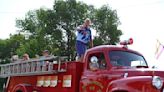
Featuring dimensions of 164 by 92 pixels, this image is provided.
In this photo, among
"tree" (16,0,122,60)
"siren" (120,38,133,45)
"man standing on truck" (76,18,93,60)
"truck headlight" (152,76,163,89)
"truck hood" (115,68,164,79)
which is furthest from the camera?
"tree" (16,0,122,60)

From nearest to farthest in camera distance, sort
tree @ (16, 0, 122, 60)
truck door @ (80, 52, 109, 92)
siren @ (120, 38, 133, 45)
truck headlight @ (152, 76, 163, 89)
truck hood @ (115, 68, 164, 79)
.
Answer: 1. truck headlight @ (152, 76, 163, 89)
2. truck hood @ (115, 68, 164, 79)
3. truck door @ (80, 52, 109, 92)
4. siren @ (120, 38, 133, 45)
5. tree @ (16, 0, 122, 60)

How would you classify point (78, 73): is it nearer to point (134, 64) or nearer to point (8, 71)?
point (134, 64)

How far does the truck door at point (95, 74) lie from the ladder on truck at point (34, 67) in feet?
2.63

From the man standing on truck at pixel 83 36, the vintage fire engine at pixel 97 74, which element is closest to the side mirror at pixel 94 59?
the vintage fire engine at pixel 97 74

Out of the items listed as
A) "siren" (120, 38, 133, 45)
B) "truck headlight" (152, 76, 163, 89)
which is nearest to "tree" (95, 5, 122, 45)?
"siren" (120, 38, 133, 45)

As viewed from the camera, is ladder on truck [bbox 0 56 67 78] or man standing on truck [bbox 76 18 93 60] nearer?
ladder on truck [bbox 0 56 67 78]

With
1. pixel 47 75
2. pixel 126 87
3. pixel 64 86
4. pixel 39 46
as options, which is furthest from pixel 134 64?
pixel 39 46

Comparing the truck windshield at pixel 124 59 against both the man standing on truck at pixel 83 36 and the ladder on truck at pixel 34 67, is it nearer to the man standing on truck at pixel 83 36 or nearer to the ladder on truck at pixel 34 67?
the ladder on truck at pixel 34 67

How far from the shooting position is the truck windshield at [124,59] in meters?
8.99

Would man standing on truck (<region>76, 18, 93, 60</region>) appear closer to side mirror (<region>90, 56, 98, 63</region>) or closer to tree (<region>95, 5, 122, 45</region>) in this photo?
side mirror (<region>90, 56, 98, 63</region>)

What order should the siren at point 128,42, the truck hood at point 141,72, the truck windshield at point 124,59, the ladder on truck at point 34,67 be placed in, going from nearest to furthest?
the truck hood at point 141,72, the truck windshield at point 124,59, the siren at point 128,42, the ladder on truck at point 34,67

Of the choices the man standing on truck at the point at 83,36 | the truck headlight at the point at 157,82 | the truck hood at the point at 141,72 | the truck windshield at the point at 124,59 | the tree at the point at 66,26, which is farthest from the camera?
the tree at the point at 66,26

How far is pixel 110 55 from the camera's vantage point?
912 cm

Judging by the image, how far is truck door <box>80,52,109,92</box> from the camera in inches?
350
